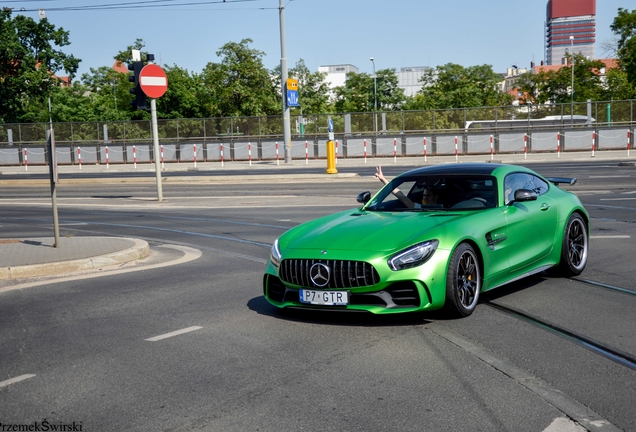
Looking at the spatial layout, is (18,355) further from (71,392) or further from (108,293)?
(108,293)

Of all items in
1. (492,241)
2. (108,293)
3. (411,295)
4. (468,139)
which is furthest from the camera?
(468,139)

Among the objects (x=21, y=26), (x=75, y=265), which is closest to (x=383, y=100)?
(x=21, y=26)

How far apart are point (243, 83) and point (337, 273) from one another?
63928 millimetres

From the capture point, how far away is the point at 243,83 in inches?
2712

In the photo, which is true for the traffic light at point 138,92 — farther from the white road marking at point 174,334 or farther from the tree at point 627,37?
the tree at point 627,37

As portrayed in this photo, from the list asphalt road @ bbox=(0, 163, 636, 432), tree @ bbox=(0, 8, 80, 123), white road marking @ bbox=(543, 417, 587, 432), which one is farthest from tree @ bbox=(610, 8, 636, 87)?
white road marking @ bbox=(543, 417, 587, 432)

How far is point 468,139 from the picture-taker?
46.4 metres

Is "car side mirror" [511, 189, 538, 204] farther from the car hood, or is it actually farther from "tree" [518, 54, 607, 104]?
"tree" [518, 54, 607, 104]

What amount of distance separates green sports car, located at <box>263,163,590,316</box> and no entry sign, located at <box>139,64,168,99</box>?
1261cm

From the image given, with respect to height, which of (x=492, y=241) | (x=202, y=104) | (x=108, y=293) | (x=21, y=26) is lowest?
(x=108, y=293)

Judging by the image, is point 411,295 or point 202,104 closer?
point 411,295

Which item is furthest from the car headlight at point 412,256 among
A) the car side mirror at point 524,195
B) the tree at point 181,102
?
the tree at point 181,102

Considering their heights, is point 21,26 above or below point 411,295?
above

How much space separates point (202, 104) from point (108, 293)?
2689 inches
